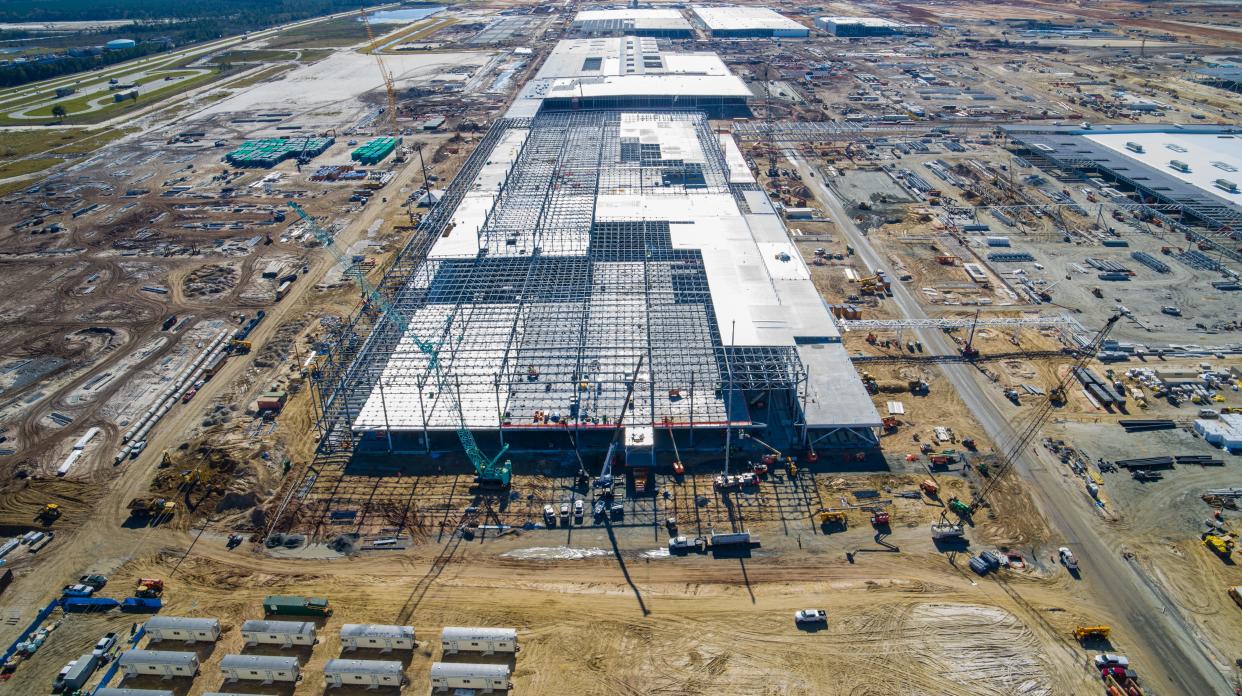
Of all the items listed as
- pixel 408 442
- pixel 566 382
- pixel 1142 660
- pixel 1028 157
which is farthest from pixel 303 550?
pixel 1028 157

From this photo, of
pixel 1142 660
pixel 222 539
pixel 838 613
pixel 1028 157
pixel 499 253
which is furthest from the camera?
pixel 1028 157

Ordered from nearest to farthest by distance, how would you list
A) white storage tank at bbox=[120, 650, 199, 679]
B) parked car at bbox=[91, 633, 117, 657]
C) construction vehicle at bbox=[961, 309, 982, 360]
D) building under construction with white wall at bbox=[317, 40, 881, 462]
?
white storage tank at bbox=[120, 650, 199, 679], parked car at bbox=[91, 633, 117, 657], building under construction with white wall at bbox=[317, 40, 881, 462], construction vehicle at bbox=[961, 309, 982, 360]

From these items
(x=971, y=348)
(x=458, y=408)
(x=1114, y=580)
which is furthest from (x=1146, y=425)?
(x=458, y=408)

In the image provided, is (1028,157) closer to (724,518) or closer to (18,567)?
(724,518)

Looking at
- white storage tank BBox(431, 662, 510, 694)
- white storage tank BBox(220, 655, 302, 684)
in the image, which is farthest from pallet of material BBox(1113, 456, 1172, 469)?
white storage tank BBox(220, 655, 302, 684)

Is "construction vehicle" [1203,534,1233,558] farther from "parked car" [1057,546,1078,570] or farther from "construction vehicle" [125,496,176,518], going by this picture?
"construction vehicle" [125,496,176,518]

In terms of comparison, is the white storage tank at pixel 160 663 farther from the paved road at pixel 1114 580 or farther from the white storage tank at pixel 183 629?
the paved road at pixel 1114 580
